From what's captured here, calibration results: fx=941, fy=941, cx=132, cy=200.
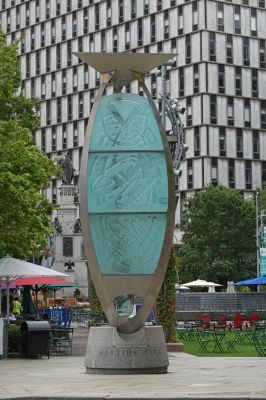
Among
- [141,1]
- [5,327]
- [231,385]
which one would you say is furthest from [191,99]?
[231,385]

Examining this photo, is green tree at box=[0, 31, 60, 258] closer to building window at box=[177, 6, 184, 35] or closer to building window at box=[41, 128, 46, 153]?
building window at box=[177, 6, 184, 35]

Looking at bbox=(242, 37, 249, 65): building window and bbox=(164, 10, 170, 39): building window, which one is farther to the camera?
bbox=(164, 10, 170, 39): building window

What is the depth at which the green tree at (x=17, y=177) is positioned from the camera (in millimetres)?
30656

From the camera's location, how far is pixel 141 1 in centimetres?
12181

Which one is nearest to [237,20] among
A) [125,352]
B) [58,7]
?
[58,7]

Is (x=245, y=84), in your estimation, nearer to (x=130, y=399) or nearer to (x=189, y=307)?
(x=189, y=307)

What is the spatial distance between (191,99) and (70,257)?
1380 inches

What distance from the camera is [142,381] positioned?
18.5m

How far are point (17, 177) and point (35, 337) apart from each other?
6.09 meters

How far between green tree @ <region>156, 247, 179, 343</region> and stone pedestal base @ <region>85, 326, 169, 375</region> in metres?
8.29

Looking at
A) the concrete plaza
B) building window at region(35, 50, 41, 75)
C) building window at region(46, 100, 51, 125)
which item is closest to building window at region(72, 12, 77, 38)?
building window at region(35, 50, 41, 75)

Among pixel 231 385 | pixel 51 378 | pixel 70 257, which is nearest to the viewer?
pixel 231 385

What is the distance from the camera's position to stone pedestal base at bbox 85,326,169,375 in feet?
66.1

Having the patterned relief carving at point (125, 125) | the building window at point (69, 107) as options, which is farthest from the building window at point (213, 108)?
the patterned relief carving at point (125, 125)
